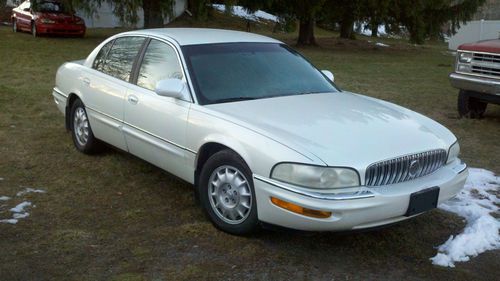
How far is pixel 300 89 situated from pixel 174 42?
1.16 metres

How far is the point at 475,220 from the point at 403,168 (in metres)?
1.19

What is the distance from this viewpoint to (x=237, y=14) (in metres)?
36.6

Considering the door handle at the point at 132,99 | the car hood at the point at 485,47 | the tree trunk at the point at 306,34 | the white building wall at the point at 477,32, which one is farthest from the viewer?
the white building wall at the point at 477,32

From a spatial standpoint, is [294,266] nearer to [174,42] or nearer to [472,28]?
[174,42]

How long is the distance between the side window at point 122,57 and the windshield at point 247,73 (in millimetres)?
759

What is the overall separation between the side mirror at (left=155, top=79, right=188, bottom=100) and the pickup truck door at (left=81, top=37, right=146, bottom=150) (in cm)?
83

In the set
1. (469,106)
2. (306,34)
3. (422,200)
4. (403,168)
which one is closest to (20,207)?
(403,168)

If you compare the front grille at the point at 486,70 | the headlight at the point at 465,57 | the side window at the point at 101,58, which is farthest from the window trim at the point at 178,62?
the headlight at the point at 465,57

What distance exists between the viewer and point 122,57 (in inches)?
220

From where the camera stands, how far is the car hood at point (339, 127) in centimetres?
367

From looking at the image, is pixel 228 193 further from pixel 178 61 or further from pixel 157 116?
pixel 178 61

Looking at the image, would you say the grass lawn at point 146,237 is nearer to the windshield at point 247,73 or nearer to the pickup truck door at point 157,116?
the pickup truck door at point 157,116

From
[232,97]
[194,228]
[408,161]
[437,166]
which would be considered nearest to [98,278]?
[194,228]

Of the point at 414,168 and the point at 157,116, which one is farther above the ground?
the point at 157,116
